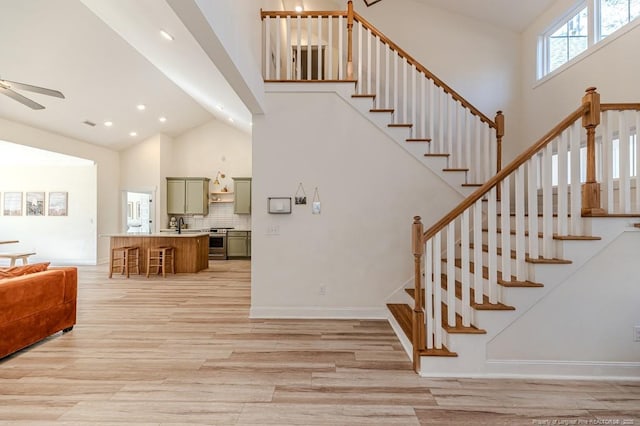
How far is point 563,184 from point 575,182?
0.11m

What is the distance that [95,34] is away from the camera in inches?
191

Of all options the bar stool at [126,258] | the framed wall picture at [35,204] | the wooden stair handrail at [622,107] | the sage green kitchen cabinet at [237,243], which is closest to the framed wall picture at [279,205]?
the wooden stair handrail at [622,107]

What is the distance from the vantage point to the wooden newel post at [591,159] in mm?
2545

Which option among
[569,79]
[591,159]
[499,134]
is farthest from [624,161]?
[569,79]

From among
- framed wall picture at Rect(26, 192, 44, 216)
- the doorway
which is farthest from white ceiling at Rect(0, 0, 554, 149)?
the doorway

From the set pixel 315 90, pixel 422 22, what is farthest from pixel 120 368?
pixel 422 22

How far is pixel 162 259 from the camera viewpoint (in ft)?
22.6

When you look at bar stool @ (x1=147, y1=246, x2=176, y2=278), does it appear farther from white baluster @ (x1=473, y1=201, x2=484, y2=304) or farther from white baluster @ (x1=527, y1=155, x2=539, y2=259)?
white baluster @ (x1=527, y1=155, x2=539, y2=259)

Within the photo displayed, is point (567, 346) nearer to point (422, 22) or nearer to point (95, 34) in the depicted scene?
point (422, 22)

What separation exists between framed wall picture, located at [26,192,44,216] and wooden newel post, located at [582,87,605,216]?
10.9m

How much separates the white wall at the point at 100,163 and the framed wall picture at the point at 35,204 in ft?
4.67

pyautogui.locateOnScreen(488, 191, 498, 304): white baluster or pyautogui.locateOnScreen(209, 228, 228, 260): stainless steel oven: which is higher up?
pyautogui.locateOnScreen(488, 191, 498, 304): white baluster

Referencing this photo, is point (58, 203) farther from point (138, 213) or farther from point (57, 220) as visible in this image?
point (138, 213)

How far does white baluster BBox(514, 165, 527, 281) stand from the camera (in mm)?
2584
